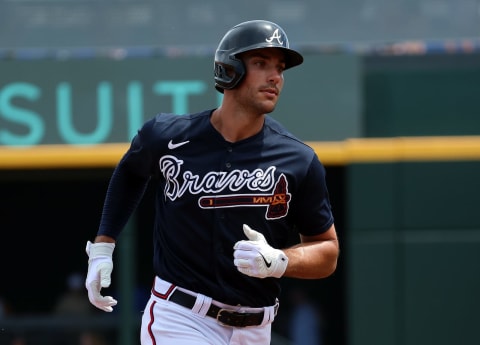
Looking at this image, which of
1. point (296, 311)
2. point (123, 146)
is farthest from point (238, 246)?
point (296, 311)

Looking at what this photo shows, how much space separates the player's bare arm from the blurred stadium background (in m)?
3.87

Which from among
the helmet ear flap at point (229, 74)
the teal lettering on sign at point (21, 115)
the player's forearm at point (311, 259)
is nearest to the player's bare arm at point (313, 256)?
the player's forearm at point (311, 259)

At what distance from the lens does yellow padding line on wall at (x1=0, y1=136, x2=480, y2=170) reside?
7641mm

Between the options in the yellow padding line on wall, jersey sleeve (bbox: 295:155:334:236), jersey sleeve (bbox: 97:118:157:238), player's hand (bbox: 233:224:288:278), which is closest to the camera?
player's hand (bbox: 233:224:288:278)

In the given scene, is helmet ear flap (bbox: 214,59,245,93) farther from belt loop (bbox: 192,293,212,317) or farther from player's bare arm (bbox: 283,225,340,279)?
belt loop (bbox: 192,293,212,317)

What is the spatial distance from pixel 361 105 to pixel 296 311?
2.56 metres

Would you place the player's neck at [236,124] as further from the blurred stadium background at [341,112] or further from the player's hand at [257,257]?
the blurred stadium background at [341,112]

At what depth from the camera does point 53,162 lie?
25.4 ft

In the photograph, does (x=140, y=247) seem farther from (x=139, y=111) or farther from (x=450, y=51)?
(x=450, y=51)

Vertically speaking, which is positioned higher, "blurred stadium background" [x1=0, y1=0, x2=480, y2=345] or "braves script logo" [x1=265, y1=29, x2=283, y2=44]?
"braves script logo" [x1=265, y1=29, x2=283, y2=44]

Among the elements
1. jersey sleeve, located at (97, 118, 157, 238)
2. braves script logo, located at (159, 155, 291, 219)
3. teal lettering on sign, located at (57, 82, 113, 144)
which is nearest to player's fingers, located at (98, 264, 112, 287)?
jersey sleeve, located at (97, 118, 157, 238)

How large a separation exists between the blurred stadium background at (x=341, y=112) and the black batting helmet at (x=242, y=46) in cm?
389

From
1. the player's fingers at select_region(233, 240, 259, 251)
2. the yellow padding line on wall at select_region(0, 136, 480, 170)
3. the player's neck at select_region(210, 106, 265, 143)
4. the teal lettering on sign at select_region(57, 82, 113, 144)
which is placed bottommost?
the yellow padding line on wall at select_region(0, 136, 480, 170)

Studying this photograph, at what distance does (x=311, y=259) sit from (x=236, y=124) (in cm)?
54
